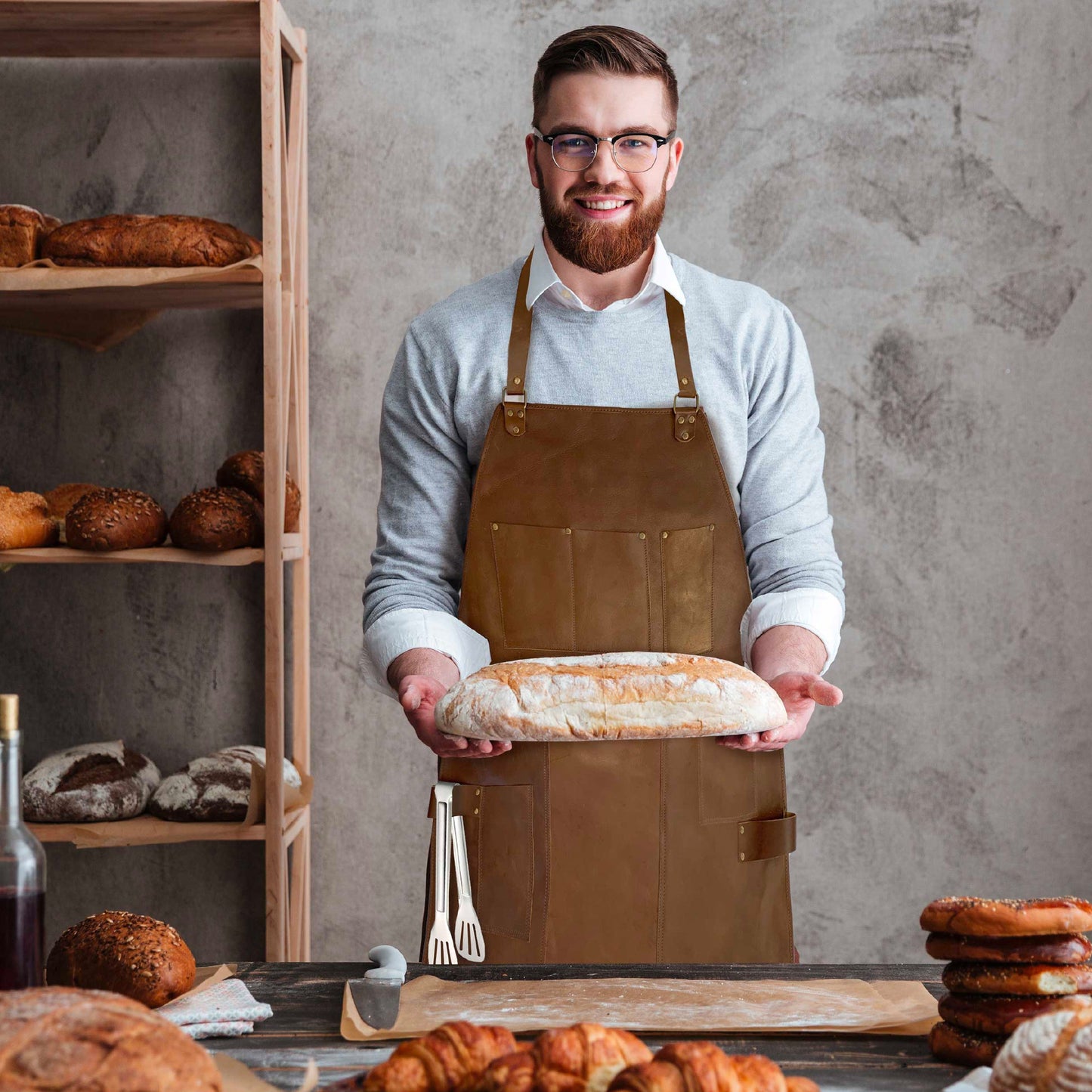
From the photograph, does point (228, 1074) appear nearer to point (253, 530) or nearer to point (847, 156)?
point (253, 530)

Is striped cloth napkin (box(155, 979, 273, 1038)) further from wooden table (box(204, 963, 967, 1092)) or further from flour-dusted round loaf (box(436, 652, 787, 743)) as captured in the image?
flour-dusted round loaf (box(436, 652, 787, 743))

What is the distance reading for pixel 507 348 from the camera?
1.84m

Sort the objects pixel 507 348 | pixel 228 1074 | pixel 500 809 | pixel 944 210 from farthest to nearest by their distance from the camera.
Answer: pixel 944 210 < pixel 507 348 < pixel 500 809 < pixel 228 1074

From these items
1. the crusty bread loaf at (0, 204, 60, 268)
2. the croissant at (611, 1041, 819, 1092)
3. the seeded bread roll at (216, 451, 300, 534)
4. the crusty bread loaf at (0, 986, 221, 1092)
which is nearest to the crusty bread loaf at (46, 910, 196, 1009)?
the crusty bread loaf at (0, 986, 221, 1092)

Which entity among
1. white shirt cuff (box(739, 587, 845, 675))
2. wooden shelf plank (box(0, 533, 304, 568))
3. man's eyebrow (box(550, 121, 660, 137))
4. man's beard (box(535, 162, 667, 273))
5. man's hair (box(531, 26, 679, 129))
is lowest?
white shirt cuff (box(739, 587, 845, 675))

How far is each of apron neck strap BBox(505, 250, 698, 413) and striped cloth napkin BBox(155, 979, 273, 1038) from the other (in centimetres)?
96

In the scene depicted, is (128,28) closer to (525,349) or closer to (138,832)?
(525,349)

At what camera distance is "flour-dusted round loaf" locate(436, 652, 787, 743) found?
1463mm

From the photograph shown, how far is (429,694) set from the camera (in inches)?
64.2

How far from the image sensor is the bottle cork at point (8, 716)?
0.94 m

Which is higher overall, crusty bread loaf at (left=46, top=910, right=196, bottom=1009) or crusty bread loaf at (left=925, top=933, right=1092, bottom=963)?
crusty bread loaf at (left=925, top=933, right=1092, bottom=963)

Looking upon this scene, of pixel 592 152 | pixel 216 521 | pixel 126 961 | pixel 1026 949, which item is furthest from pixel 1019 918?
pixel 216 521

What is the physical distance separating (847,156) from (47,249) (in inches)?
67.2

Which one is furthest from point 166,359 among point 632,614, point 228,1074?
point 228,1074
